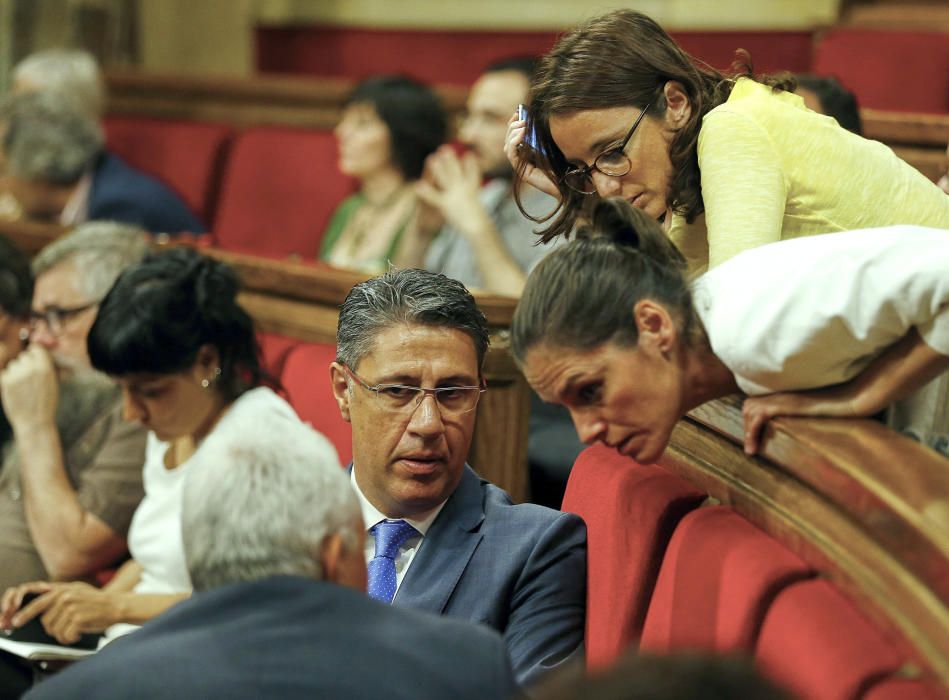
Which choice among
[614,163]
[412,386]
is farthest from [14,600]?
[614,163]

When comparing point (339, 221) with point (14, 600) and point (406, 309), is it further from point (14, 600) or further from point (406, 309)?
point (406, 309)

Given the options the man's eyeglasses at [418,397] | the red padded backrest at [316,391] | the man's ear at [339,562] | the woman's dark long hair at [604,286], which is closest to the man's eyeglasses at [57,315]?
the red padded backrest at [316,391]

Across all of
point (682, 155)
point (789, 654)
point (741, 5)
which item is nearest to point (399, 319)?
point (682, 155)

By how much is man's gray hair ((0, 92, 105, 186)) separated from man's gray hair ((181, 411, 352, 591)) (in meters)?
2.63

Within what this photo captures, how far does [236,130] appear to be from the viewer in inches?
170

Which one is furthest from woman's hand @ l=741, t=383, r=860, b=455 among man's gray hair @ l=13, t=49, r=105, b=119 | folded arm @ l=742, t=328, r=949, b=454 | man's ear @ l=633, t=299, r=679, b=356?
man's gray hair @ l=13, t=49, r=105, b=119

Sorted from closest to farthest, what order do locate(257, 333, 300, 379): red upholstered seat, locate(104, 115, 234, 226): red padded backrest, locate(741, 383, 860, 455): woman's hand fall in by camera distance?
locate(741, 383, 860, 455): woman's hand, locate(257, 333, 300, 379): red upholstered seat, locate(104, 115, 234, 226): red padded backrest

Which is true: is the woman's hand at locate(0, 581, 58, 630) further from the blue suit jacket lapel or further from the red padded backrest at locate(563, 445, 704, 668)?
the red padded backrest at locate(563, 445, 704, 668)

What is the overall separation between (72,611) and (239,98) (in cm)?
281

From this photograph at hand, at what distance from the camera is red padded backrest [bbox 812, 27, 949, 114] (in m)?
3.32

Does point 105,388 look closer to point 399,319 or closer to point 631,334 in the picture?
point 399,319

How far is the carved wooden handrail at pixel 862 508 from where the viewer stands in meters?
1.00

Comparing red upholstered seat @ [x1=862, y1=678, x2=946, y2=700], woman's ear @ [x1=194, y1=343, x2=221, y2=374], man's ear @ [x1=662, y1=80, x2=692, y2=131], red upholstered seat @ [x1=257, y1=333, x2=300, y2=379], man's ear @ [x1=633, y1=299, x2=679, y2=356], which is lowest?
red upholstered seat @ [x1=257, y1=333, x2=300, y2=379]

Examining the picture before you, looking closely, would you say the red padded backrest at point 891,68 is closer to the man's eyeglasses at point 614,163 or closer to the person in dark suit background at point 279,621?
the man's eyeglasses at point 614,163
